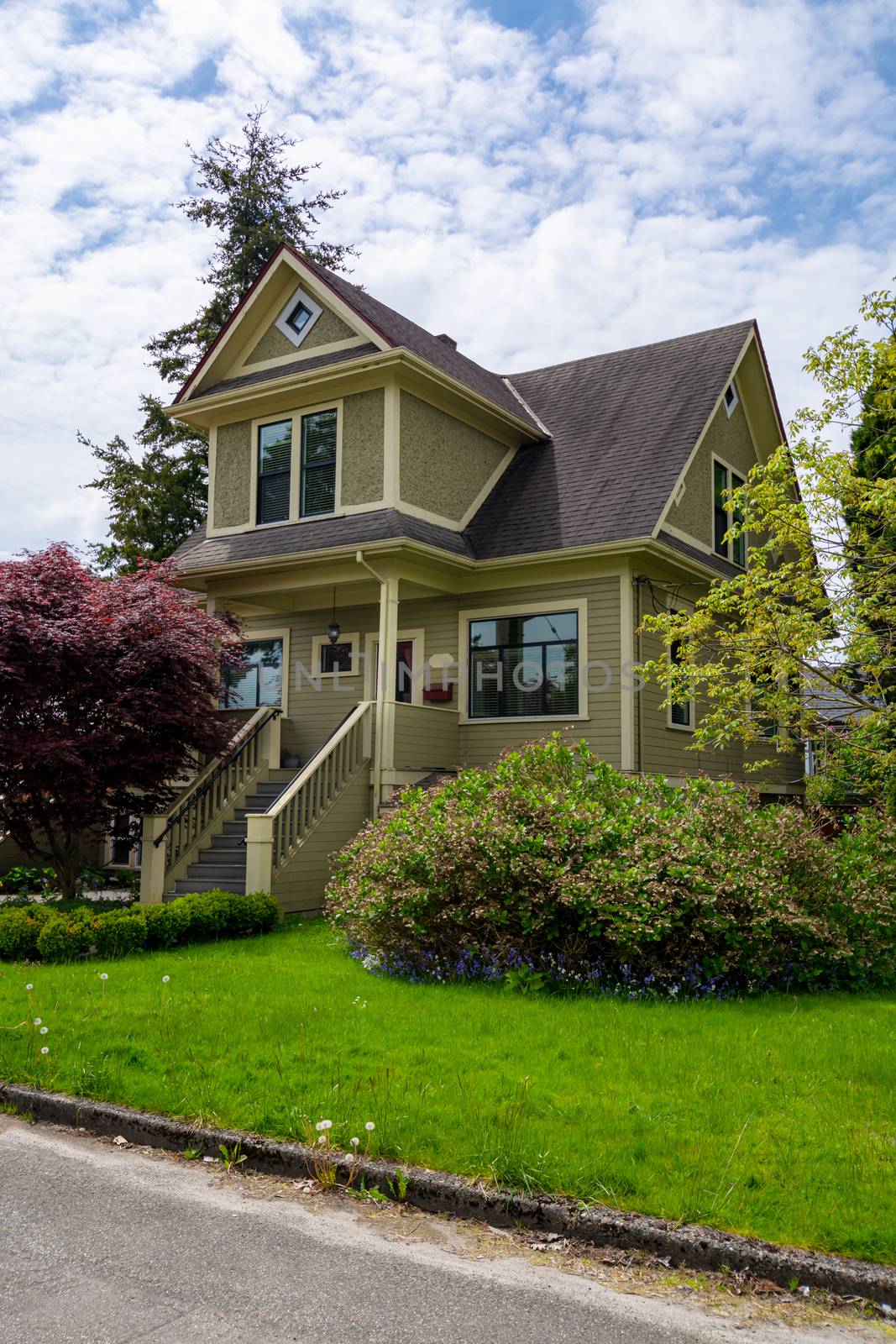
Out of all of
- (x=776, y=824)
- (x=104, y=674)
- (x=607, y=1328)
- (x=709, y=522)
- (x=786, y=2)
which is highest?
(x=786, y=2)

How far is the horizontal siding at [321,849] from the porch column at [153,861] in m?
1.60

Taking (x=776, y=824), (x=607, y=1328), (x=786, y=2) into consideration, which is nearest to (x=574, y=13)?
(x=786, y=2)

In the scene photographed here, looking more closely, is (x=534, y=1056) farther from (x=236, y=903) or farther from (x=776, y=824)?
(x=236, y=903)

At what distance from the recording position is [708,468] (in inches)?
685

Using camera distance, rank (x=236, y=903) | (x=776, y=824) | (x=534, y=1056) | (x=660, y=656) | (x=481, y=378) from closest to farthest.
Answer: (x=534, y=1056) → (x=776, y=824) → (x=236, y=903) → (x=660, y=656) → (x=481, y=378)

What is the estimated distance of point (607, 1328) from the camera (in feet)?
11.8

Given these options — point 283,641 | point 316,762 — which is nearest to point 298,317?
point 283,641

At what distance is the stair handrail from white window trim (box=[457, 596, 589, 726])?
1.90m

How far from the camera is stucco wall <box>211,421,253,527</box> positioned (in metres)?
17.3

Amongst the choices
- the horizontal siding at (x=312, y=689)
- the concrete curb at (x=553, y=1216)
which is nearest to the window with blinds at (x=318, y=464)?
the horizontal siding at (x=312, y=689)

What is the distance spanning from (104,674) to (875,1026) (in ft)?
29.3

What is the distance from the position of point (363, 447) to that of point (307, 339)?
2494mm

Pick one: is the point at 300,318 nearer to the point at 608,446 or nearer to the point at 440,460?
the point at 440,460

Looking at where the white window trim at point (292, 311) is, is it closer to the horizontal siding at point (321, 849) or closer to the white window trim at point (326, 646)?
the white window trim at point (326, 646)
